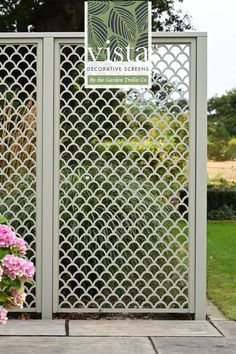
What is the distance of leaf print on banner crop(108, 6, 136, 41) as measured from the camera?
5461mm

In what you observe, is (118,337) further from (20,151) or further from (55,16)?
(55,16)

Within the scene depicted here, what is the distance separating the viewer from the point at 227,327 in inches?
202

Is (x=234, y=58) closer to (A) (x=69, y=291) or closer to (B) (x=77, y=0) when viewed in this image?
(B) (x=77, y=0)

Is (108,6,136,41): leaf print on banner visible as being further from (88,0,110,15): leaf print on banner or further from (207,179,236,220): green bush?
(207,179,236,220): green bush

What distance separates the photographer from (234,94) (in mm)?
30688

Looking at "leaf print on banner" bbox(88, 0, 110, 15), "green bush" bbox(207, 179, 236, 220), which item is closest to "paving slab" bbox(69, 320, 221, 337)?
"leaf print on banner" bbox(88, 0, 110, 15)

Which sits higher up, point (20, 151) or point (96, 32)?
point (96, 32)

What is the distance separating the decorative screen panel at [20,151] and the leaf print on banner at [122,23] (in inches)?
26.5

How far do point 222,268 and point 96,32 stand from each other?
4394 millimetres

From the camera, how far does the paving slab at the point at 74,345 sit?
438cm

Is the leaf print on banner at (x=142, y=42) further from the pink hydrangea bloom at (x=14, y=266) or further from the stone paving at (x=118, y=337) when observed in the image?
the pink hydrangea bloom at (x=14, y=266)

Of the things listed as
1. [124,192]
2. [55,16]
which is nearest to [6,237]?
[124,192]

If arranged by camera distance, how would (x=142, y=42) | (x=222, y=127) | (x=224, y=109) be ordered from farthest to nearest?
1. (x=224, y=109)
2. (x=222, y=127)
3. (x=142, y=42)

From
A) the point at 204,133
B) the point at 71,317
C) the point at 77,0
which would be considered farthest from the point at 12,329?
the point at 77,0
